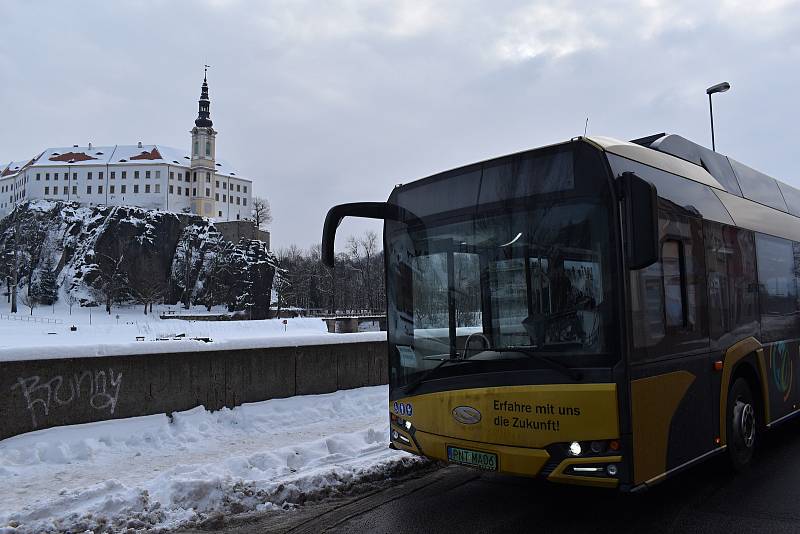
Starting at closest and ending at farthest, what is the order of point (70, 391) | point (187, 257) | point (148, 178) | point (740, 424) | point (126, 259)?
point (740, 424) < point (70, 391) < point (126, 259) < point (187, 257) < point (148, 178)

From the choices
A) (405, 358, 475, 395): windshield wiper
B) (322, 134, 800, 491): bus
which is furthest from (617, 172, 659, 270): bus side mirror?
(405, 358, 475, 395): windshield wiper

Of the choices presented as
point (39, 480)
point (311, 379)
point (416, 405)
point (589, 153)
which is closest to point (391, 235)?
point (416, 405)

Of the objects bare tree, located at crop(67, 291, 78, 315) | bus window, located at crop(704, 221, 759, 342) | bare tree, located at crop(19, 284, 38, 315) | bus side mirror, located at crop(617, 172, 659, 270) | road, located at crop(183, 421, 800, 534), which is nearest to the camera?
bus side mirror, located at crop(617, 172, 659, 270)

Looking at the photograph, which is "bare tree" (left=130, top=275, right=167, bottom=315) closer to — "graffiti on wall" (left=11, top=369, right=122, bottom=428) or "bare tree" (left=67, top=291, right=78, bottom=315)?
"bare tree" (left=67, top=291, right=78, bottom=315)

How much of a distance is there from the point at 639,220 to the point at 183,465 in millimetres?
5260

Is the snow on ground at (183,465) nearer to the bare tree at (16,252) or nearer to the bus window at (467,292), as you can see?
the bus window at (467,292)

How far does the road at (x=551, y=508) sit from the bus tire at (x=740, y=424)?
0.20 meters

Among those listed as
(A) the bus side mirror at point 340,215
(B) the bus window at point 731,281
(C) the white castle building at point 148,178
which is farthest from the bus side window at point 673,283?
(C) the white castle building at point 148,178

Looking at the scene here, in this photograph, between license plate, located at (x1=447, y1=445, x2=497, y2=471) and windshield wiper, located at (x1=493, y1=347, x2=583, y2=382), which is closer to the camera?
windshield wiper, located at (x1=493, y1=347, x2=583, y2=382)

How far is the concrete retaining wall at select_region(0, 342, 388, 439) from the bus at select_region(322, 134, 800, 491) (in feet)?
13.6

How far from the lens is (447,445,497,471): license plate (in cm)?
496

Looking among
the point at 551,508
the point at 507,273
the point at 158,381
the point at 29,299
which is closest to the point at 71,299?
the point at 29,299

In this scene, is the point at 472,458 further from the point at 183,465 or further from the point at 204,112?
the point at 204,112

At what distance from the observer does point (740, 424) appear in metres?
6.21
